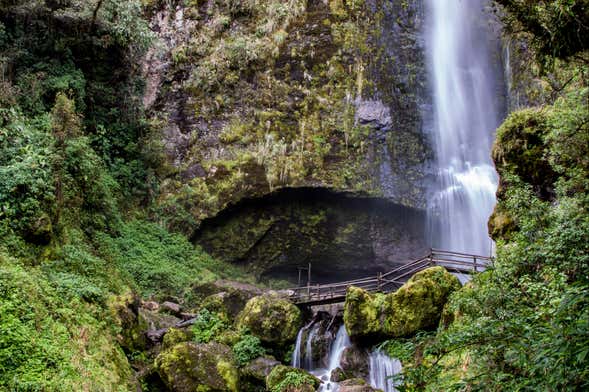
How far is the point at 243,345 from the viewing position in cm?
1231

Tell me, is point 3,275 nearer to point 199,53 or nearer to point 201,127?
point 201,127

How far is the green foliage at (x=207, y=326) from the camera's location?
1257 centimetres

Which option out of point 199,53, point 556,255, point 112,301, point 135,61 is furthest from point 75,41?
point 556,255

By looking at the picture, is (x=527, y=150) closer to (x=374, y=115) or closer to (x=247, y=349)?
(x=247, y=349)

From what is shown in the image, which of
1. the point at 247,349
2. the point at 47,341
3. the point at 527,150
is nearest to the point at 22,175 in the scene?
the point at 47,341

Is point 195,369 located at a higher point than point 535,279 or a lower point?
lower

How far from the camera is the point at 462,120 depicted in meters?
21.1

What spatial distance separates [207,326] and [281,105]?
9528mm

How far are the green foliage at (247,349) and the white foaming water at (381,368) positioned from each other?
9.58 feet

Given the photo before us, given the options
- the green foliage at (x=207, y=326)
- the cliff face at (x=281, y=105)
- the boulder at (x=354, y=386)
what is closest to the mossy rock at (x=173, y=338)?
the green foliage at (x=207, y=326)

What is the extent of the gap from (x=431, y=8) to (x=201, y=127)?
12490mm

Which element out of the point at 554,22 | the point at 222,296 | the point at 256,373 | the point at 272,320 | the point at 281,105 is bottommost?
the point at 256,373

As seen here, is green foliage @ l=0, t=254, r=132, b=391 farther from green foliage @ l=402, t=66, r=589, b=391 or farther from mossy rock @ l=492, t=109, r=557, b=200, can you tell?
mossy rock @ l=492, t=109, r=557, b=200

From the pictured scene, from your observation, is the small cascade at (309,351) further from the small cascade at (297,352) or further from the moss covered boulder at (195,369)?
the moss covered boulder at (195,369)
